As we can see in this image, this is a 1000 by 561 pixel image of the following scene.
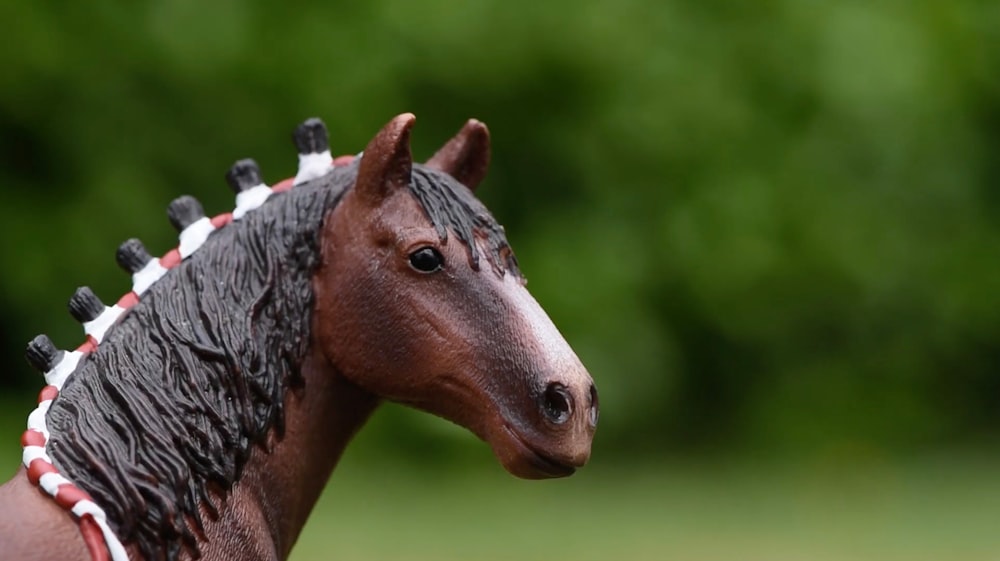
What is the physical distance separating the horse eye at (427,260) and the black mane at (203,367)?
0.03 metres

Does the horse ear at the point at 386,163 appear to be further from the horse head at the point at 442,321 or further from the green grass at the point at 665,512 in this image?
the green grass at the point at 665,512

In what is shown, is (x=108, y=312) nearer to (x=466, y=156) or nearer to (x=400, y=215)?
(x=400, y=215)

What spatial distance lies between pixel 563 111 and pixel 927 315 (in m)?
1.96

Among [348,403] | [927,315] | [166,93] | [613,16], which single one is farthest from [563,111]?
[348,403]

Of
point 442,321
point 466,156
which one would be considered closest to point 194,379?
point 442,321

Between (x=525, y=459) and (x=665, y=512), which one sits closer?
(x=525, y=459)

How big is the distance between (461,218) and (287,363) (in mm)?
287

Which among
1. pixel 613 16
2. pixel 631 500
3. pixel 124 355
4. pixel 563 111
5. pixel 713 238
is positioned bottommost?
pixel 631 500

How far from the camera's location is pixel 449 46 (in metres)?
5.00

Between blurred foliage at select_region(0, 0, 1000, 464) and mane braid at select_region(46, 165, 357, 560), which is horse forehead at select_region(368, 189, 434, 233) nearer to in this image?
mane braid at select_region(46, 165, 357, 560)

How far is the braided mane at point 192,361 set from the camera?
1.53 m

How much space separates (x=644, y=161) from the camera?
5.36 meters

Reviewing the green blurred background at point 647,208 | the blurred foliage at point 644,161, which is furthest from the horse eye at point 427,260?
the blurred foliage at point 644,161

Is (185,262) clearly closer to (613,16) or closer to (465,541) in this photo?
(465,541)
